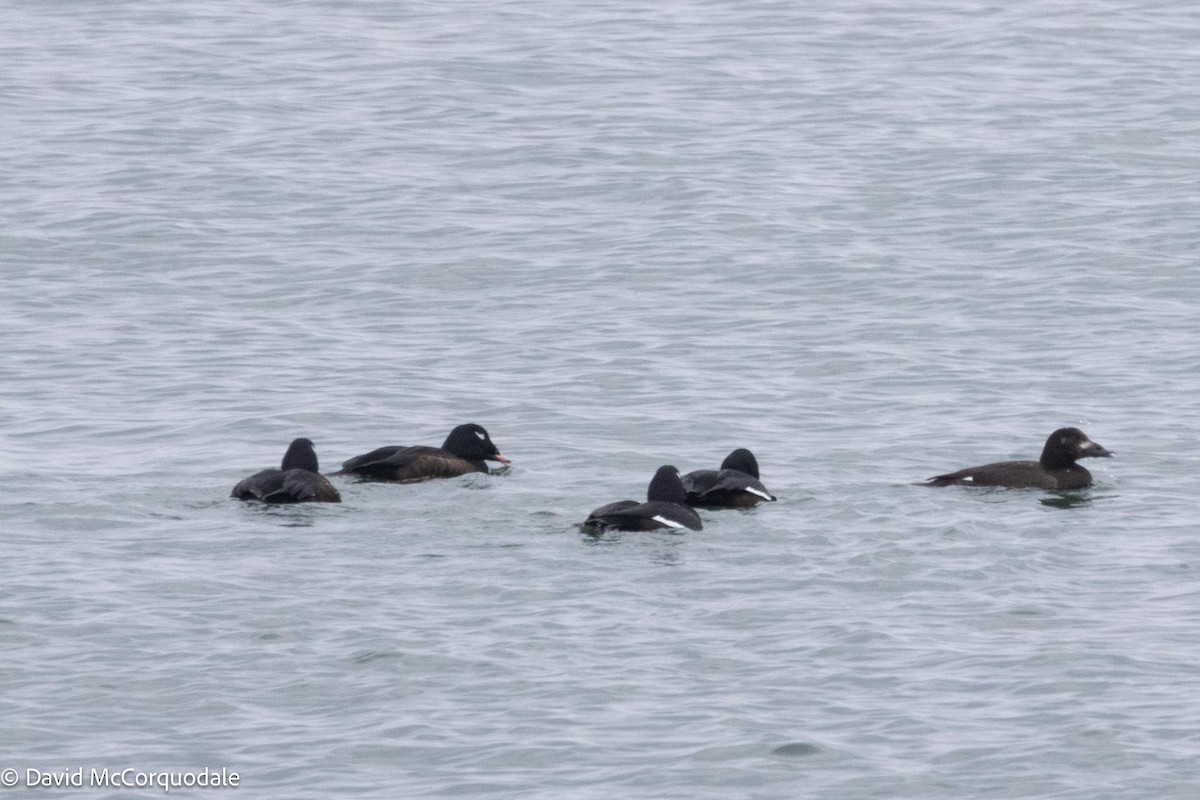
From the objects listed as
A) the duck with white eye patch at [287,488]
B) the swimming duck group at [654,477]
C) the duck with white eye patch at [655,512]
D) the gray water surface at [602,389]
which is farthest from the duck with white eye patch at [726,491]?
the duck with white eye patch at [287,488]

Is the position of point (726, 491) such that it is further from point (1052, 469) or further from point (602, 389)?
point (602, 389)

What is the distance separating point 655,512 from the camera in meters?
14.5

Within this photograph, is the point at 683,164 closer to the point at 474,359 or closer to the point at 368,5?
the point at 474,359

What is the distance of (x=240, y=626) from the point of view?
40.1 feet

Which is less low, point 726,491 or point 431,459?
point 726,491

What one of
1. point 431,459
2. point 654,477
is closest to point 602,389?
point 431,459

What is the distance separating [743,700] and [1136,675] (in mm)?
2170

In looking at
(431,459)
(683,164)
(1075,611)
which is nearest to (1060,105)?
(683,164)

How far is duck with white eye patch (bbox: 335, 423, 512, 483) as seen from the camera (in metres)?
16.4

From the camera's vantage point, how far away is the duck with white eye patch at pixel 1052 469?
1638cm

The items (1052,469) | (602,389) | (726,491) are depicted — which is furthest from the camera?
(602,389)

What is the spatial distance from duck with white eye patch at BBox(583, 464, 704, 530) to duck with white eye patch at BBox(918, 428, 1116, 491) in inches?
90.2

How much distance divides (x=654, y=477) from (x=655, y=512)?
733 millimetres

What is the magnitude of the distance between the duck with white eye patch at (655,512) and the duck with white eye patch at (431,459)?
2.08 m
